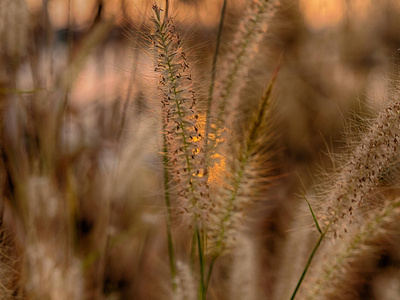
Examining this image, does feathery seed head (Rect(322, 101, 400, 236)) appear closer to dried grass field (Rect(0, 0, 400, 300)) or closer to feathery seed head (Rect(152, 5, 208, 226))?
dried grass field (Rect(0, 0, 400, 300))

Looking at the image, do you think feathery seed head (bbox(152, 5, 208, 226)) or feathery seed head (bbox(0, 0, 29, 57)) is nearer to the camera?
feathery seed head (bbox(152, 5, 208, 226))

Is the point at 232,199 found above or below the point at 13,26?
below

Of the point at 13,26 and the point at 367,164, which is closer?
the point at 367,164

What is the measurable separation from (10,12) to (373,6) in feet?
2.88

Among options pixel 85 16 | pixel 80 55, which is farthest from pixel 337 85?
pixel 80 55

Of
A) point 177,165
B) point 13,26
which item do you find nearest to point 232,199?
point 177,165

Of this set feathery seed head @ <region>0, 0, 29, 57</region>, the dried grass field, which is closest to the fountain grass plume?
the dried grass field

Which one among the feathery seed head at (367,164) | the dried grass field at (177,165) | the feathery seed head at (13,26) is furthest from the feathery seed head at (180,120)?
the feathery seed head at (13,26)

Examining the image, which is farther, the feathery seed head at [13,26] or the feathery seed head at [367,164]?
the feathery seed head at [13,26]

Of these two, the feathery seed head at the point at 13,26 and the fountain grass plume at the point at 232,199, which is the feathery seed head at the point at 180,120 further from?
the feathery seed head at the point at 13,26

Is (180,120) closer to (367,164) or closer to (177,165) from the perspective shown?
(177,165)

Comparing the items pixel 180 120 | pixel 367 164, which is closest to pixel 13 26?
pixel 180 120

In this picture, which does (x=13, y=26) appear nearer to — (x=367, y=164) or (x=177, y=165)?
(x=177, y=165)

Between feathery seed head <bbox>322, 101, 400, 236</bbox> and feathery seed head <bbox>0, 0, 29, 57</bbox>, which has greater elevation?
feathery seed head <bbox>0, 0, 29, 57</bbox>
